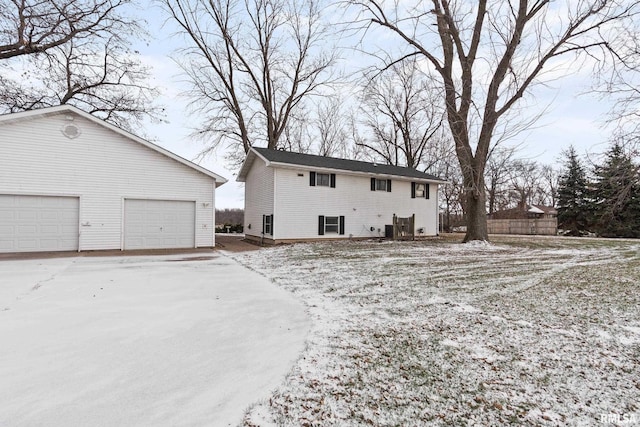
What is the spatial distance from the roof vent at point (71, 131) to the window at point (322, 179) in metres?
9.48

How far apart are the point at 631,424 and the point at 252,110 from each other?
25.2 metres

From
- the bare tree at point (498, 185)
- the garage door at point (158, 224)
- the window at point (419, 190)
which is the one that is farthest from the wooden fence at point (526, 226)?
the garage door at point (158, 224)

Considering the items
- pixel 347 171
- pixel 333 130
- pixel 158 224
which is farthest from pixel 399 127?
pixel 158 224

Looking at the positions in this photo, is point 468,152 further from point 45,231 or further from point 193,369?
point 45,231

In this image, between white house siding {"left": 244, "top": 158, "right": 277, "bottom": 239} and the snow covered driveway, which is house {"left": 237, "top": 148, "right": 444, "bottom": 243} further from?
the snow covered driveway

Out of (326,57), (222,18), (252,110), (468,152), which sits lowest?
(468,152)

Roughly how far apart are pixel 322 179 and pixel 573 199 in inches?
952

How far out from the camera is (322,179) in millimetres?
16359

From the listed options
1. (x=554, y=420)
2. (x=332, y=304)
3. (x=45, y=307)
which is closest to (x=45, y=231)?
(x=45, y=307)

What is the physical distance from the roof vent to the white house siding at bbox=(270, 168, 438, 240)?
7701mm

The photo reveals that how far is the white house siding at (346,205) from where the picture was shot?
15.2 metres

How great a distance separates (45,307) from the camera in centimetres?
471

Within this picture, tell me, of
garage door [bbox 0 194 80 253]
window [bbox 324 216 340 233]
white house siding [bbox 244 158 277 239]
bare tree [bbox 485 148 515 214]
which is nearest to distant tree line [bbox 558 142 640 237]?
bare tree [bbox 485 148 515 214]

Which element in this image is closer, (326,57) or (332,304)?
(332,304)
